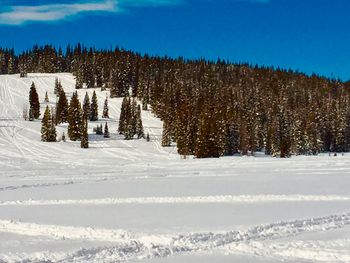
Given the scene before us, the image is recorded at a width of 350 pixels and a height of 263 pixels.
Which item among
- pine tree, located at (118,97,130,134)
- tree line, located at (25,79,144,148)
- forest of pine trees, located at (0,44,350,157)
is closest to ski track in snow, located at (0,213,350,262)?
forest of pine trees, located at (0,44,350,157)

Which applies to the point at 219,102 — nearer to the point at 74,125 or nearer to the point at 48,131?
the point at 74,125

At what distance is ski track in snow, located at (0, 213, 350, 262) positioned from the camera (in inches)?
512

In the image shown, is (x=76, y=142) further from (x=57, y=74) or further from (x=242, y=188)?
(x=57, y=74)

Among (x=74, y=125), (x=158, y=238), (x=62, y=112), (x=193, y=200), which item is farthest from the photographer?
(x=62, y=112)

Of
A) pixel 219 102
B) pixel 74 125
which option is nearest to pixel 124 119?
pixel 74 125

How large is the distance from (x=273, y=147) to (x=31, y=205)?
241 feet

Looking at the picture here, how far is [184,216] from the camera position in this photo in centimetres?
1842

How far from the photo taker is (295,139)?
312 feet

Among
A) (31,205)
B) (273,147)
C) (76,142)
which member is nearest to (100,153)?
(76,142)

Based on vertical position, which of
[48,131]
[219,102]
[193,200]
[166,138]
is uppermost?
[219,102]

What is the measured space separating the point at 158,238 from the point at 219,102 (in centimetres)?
10730

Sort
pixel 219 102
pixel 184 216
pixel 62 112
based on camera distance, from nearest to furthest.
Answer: pixel 184 216 < pixel 62 112 < pixel 219 102

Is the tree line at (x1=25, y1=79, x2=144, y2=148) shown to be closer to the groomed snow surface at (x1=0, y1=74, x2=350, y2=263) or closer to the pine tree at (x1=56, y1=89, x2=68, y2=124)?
the pine tree at (x1=56, y1=89, x2=68, y2=124)

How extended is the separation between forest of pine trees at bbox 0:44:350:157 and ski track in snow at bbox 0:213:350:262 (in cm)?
5726
